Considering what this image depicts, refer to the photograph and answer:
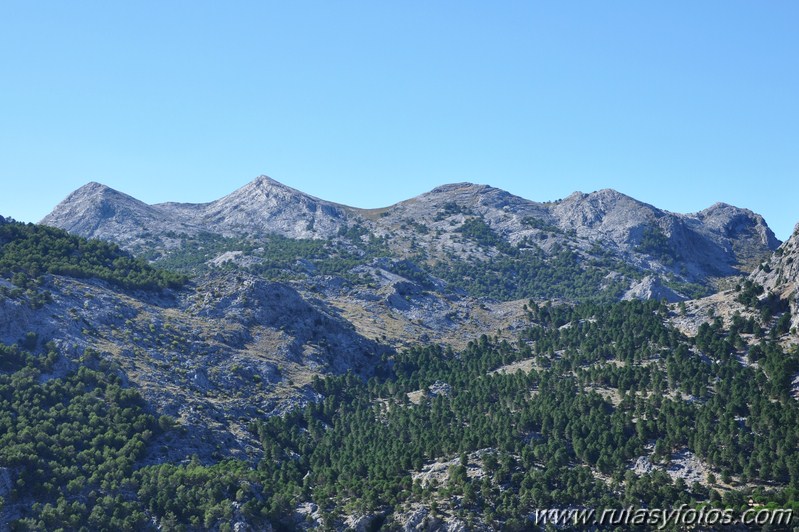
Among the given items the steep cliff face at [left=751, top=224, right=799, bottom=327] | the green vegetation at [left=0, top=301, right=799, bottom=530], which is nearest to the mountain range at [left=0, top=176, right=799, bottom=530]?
the green vegetation at [left=0, top=301, right=799, bottom=530]

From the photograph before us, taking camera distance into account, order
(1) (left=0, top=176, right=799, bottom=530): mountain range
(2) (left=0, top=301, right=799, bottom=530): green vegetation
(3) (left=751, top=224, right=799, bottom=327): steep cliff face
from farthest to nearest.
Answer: (3) (left=751, top=224, right=799, bottom=327): steep cliff face → (1) (left=0, top=176, right=799, bottom=530): mountain range → (2) (left=0, top=301, right=799, bottom=530): green vegetation

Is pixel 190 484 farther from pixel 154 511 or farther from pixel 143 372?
pixel 143 372

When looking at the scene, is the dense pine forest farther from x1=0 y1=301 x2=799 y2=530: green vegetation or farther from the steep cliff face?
the steep cliff face

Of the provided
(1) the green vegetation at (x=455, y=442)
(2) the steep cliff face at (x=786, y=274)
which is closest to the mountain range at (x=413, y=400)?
(1) the green vegetation at (x=455, y=442)

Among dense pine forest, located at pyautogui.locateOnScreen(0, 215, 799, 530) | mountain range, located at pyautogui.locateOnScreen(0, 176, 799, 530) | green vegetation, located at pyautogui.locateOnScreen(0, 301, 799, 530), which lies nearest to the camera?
dense pine forest, located at pyautogui.locateOnScreen(0, 215, 799, 530)

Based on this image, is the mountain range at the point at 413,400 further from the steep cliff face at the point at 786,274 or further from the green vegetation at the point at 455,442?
the steep cliff face at the point at 786,274

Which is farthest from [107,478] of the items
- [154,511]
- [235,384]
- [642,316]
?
[642,316]

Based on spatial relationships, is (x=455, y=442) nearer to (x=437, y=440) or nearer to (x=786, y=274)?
(x=437, y=440)

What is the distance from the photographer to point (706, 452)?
435 feet

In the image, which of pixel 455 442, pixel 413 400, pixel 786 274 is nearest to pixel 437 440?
pixel 455 442

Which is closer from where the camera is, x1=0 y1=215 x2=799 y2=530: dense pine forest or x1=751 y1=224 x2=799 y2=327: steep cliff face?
x1=0 y1=215 x2=799 y2=530: dense pine forest

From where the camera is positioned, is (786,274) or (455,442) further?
(786,274)

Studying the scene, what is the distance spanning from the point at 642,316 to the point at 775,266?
29938mm

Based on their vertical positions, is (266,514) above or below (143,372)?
below
